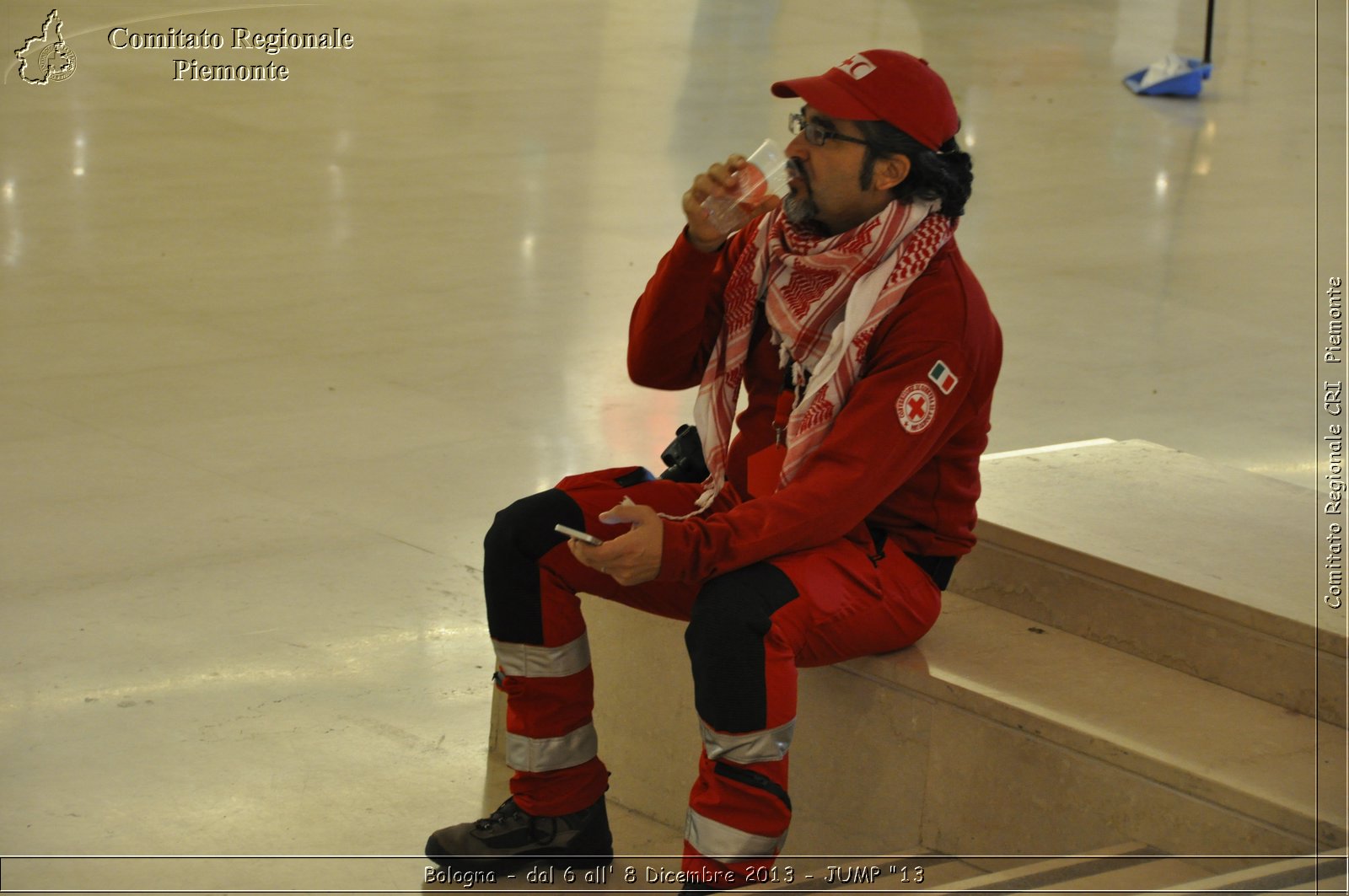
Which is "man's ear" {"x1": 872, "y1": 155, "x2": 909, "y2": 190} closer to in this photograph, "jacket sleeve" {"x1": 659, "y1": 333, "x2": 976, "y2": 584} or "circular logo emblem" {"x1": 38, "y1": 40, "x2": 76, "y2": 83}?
"jacket sleeve" {"x1": 659, "y1": 333, "x2": 976, "y2": 584}

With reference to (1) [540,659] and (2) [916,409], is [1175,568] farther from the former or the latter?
(1) [540,659]

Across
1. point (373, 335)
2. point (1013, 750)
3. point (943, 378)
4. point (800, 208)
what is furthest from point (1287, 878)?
point (373, 335)

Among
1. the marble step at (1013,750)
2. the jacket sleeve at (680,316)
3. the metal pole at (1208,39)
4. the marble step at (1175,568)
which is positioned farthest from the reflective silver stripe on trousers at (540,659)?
the metal pole at (1208,39)

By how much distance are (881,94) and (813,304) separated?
34 centimetres

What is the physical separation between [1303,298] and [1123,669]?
4.09 meters

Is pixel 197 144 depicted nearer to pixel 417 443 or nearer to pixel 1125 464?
pixel 417 443

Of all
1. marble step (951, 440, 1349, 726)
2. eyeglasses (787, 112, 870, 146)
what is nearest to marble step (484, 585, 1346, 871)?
marble step (951, 440, 1349, 726)

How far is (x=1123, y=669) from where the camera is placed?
8.46ft

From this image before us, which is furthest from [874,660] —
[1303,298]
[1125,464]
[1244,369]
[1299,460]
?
[1303,298]

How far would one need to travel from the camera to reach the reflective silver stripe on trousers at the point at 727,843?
7.31 feet

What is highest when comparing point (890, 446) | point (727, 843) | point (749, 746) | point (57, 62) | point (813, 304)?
point (813, 304)

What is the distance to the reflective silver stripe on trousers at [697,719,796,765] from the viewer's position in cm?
222

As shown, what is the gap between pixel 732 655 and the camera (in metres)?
2.23

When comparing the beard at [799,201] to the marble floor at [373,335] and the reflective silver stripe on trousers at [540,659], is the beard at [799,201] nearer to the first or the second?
the reflective silver stripe on trousers at [540,659]
